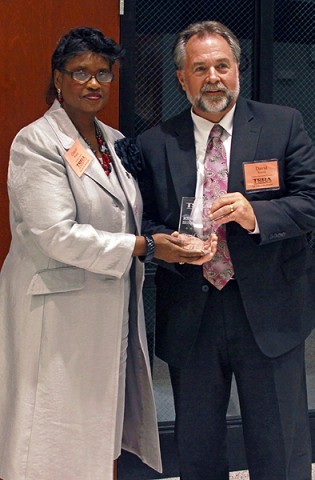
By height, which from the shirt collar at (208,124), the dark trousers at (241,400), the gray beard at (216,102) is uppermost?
the gray beard at (216,102)

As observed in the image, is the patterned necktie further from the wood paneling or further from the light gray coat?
the wood paneling

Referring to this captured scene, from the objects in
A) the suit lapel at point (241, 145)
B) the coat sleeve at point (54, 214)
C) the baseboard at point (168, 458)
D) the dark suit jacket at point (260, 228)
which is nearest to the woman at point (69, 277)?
the coat sleeve at point (54, 214)

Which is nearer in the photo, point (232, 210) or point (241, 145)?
point (232, 210)

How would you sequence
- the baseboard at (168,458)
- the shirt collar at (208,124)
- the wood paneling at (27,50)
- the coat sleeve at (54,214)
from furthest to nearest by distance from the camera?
the baseboard at (168,458)
the wood paneling at (27,50)
the shirt collar at (208,124)
the coat sleeve at (54,214)

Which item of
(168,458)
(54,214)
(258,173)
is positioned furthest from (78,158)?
(168,458)

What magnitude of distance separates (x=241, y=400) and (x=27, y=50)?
4.93ft

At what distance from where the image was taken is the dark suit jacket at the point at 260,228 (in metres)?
2.08

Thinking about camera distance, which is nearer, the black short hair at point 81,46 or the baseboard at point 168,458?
the black short hair at point 81,46

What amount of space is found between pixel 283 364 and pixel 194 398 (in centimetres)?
34

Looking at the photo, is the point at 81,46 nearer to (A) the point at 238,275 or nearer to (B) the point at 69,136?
(B) the point at 69,136

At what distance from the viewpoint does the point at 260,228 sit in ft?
6.60

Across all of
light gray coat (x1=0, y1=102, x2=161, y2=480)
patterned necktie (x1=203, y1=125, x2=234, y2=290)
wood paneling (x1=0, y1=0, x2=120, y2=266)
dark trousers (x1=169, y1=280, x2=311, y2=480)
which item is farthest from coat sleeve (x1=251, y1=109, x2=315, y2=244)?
wood paneling (x1=0, y1=0, x2=120, y2=266)

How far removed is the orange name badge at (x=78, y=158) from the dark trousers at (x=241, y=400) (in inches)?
23.6

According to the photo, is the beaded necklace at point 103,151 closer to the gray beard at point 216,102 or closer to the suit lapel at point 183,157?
the suit lapel at point 183,157
